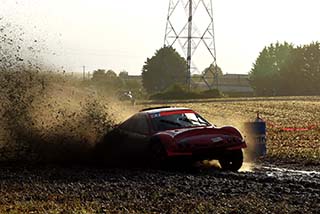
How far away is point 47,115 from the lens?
18.4m

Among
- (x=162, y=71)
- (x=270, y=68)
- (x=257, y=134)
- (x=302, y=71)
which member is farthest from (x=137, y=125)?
(x=270, y=68)

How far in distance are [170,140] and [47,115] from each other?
210 inches

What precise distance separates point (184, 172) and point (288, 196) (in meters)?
3.94

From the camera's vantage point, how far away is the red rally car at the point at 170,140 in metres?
14.2

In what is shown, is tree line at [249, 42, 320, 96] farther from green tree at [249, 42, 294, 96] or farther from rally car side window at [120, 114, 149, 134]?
rally car side window at [120, 114, 149, 134]

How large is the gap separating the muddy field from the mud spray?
26 mm

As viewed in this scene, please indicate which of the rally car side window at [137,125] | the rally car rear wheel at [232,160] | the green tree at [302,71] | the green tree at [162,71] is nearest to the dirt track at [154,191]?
the rally car rear wheel at [232,160]

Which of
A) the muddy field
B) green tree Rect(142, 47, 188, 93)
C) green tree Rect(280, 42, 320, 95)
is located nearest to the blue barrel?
the muddy field

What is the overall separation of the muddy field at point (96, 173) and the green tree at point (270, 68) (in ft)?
327

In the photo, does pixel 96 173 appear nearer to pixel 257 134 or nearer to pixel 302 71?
pixel 257 134

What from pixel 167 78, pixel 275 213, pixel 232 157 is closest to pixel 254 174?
pixel 232 157

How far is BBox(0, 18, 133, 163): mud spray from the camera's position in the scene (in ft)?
55.6

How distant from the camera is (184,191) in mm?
11094

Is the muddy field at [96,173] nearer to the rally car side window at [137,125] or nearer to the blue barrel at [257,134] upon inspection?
the blue barrel at [257,134]
